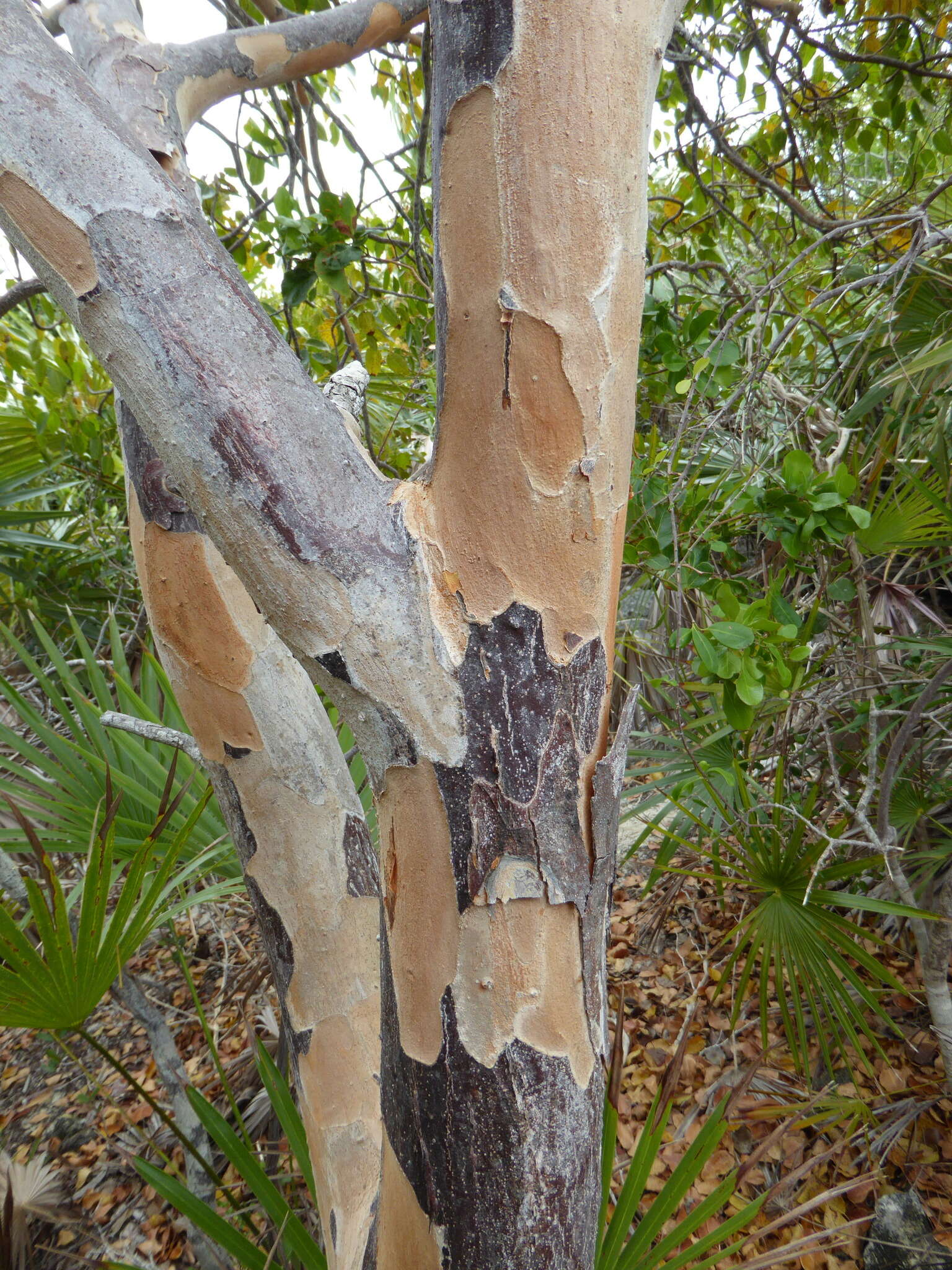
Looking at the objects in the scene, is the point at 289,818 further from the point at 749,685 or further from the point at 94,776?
the point at 94,776

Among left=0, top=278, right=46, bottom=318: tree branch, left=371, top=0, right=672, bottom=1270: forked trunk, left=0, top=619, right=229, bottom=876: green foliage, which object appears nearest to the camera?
left=371, top=0, right=672, bottom=1270: forked trunk

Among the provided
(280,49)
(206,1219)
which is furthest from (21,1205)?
(280,49)

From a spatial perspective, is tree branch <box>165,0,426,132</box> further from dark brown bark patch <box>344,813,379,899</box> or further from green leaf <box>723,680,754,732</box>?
green leaf <box>723,680,754,732</box>

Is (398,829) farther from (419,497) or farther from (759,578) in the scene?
(759,578)

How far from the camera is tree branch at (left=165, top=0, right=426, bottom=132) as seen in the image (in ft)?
3.37

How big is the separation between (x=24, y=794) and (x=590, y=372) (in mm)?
1534

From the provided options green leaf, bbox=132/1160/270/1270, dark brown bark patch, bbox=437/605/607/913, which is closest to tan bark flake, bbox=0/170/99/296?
dark brown bark patch, bbox=437/605/607/913

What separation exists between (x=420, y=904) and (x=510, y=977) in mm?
90

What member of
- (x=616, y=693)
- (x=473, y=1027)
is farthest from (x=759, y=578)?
(x=473, y=1027)

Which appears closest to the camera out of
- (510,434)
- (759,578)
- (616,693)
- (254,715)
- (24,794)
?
(510,434)

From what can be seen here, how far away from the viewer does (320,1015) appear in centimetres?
94

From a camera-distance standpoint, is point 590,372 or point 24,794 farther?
point 24,794

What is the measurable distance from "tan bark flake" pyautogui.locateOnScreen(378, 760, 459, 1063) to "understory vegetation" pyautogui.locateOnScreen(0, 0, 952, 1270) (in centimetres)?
52

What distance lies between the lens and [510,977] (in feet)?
1.92
